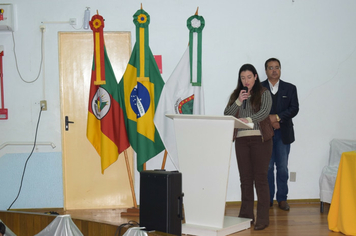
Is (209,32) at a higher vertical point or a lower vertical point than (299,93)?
higher

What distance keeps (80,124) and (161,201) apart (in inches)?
84.1

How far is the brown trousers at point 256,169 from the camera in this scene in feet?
10.5

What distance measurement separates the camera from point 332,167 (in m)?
4.29

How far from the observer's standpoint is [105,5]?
14.4 feet

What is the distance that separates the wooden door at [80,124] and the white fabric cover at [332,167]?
2.13 m

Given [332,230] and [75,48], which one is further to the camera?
[75,48]

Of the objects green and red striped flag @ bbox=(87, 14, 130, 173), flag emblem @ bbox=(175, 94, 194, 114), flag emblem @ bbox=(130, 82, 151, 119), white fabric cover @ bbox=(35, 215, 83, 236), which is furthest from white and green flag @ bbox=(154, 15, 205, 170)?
white fabric cover @ bbox=(35, 215, 83, 236)

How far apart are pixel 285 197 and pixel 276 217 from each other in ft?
1.76

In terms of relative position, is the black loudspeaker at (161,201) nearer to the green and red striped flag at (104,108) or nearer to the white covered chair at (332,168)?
the green and red striped flag at (104,108)

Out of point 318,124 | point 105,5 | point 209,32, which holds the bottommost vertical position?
point 318,124

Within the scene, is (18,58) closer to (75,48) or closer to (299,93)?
(75,48)

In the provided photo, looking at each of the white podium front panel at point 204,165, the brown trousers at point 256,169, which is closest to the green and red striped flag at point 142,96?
the white podium front panel at point 204,165

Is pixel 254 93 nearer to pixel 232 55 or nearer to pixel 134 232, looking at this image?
pixel 232 55

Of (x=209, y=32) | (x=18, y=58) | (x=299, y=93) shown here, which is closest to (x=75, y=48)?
(x=18, y=58)
